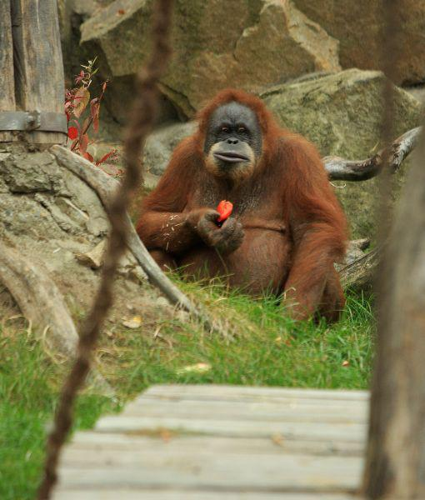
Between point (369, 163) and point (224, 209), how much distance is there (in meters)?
1.18

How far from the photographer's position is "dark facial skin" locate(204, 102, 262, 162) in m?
5.66

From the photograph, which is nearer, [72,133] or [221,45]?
[72,133]

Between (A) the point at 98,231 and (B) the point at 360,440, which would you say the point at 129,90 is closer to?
(A) the point at 98,231

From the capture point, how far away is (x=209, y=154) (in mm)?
5758

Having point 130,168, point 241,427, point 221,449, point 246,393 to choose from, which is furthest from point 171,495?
point 246,393

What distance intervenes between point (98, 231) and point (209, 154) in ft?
4.01

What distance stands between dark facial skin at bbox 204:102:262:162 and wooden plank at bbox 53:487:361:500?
12.8 ft

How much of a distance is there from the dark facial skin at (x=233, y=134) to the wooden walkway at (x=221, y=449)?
2982 mm

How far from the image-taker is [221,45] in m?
8.64

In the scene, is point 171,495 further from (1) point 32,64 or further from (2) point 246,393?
(1) point 32,64

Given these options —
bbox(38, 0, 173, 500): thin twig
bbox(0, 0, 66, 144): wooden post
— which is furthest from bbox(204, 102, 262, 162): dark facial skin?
bbox(38, 0, 173, 500): thin twig

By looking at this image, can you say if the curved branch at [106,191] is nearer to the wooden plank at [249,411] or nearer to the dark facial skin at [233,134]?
the dark facial skin at [233,134]

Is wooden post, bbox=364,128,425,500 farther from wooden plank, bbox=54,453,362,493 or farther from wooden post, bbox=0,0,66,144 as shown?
wooden post, bbox=0,0,66,144

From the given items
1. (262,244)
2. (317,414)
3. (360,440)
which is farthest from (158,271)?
(360,440)
